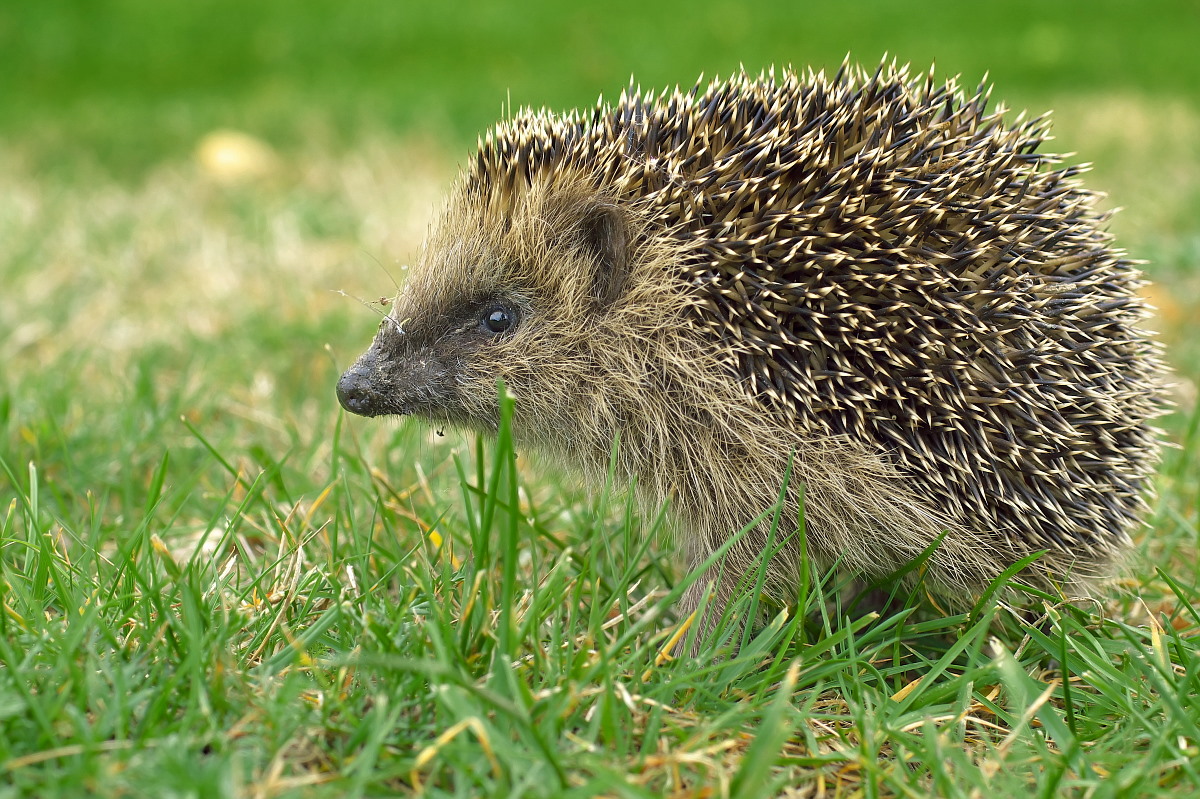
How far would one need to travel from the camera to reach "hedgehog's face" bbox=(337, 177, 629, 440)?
137 inches

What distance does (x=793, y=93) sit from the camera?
3520mm

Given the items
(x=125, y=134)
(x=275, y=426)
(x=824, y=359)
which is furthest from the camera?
(x=125, y=134)

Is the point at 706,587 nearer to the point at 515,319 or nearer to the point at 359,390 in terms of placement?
the point at 515,319

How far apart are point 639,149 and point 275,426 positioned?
2330mm

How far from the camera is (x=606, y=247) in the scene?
3.46 metres

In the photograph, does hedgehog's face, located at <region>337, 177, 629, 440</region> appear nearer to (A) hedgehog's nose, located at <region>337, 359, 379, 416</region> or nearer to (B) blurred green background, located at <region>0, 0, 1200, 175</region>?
(A) hedgehog's nose, located at <region>337, 359, 379, 416</region>

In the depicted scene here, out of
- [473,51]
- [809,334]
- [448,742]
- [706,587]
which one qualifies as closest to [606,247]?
[809,334]

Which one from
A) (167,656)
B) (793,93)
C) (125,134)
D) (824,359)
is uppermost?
(125,134)

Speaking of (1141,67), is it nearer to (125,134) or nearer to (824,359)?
(125,134)

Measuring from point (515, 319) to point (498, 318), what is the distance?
58mm

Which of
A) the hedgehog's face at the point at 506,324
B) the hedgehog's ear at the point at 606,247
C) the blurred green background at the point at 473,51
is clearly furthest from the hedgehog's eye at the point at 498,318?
the blurred green background at the point at 473,51

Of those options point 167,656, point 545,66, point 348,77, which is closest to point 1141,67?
point 545,66

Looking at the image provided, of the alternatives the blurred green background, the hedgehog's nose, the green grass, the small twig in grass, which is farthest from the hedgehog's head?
the blurred green background

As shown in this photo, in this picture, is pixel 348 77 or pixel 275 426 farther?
pixel 348 77
